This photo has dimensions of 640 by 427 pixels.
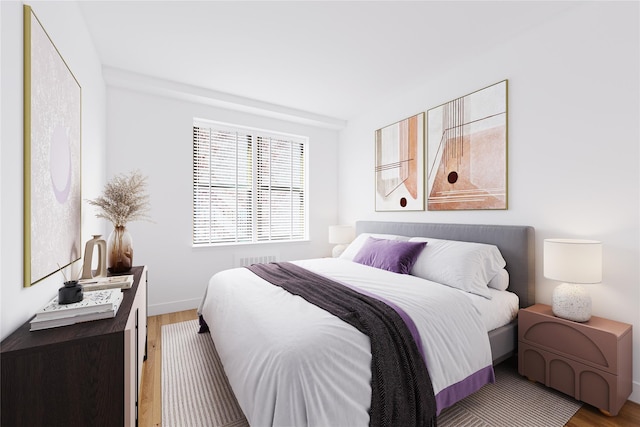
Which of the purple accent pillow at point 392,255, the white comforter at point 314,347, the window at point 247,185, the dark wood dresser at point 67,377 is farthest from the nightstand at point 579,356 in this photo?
the window at point 247,185

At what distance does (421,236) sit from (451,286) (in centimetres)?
96

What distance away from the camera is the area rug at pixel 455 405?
5.51 feet

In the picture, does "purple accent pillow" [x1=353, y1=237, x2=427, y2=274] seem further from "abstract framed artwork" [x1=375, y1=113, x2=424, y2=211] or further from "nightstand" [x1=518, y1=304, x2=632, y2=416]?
"nightstand" [x1=518, y1=304, x2=632, y2=416]

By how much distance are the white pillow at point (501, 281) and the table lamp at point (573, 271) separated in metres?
0.38

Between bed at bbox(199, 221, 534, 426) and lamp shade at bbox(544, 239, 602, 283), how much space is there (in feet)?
1.43

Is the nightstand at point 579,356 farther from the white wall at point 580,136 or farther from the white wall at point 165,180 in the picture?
the white wall at point 165,180

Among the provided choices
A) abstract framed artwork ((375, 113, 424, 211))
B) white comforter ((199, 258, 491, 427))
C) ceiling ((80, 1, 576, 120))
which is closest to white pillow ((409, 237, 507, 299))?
white comforter ((199, 258, 491, 427))

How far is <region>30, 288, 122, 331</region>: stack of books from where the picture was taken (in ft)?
3.68

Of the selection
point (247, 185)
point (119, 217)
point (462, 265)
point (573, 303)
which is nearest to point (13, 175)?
point (119, 217)

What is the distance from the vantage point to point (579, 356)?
1.81 metres

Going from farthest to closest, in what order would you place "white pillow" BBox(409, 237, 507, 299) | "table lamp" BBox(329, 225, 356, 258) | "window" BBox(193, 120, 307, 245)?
"table lamp" BBox(329, 225, 356, 258)
"window" BBox(193, 120, 307, 245)
"white pillow" BBox(409, 237, 507, 299)

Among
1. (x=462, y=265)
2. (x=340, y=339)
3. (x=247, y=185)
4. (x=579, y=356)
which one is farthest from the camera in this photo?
(x=247, y=185)

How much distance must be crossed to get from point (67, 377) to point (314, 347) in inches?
36.5

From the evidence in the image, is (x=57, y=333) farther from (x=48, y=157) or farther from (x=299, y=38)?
(x=299, y=38)
